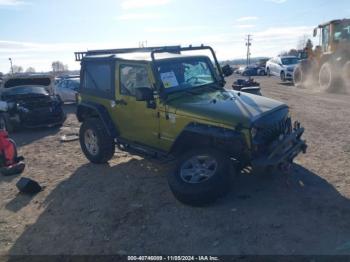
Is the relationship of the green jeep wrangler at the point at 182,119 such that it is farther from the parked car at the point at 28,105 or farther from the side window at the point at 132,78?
the parked car at the point at 28,105

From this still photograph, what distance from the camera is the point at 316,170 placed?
20.3 ft

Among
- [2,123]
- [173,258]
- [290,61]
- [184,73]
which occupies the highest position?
[290,61]

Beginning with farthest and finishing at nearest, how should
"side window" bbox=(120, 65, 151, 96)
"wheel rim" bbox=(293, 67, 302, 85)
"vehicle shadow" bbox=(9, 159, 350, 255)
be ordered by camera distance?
"wheel rim" bbox=(293, 67, 302, 85)
"side window" bbox=(120, 65, 151, 96)
"vehicle shadow" bbox=(9, 159, 350, 255)

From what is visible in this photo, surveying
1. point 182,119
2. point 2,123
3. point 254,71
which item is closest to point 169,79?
point 182,119

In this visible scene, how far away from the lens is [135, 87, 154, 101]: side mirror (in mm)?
5594

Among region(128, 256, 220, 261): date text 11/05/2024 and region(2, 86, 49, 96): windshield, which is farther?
region(2, 86, 49, 96): windshield

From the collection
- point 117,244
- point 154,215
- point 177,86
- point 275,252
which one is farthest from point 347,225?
point 177,86

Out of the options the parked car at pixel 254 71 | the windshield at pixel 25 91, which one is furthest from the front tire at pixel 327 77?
the parked car at pixel 254 71

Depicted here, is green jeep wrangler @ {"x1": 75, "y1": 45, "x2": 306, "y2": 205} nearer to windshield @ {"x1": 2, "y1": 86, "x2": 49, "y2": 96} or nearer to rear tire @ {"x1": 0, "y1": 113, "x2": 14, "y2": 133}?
rear tire @ {"x1": 0, "y1": 113, "x2": 14, "y2": 133}

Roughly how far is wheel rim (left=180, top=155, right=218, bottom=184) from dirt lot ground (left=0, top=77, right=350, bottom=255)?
423 millimetres

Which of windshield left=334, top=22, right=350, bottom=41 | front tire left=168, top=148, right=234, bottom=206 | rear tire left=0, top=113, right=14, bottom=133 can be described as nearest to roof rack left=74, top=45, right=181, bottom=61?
front tire left=168, top=148, right=234, bottom=206

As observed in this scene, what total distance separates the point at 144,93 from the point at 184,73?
945 mm

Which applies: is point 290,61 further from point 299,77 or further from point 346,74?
point 346,74

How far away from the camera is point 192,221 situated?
466cm
